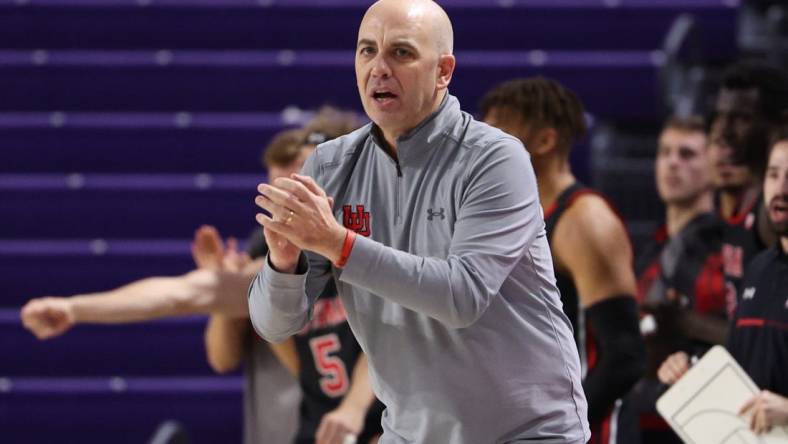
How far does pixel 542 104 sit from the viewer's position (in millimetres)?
3697

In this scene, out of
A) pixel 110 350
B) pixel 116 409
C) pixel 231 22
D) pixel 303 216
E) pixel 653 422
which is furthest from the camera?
pixel 231 22

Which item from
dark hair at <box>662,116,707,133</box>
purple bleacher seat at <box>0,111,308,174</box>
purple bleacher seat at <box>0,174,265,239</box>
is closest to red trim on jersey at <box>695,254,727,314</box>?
dark hair at <box>662,116,707,133</box>

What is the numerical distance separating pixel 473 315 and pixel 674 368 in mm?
1636

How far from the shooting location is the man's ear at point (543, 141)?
12.1 feet

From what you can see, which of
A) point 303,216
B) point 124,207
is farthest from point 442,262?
point 124,207

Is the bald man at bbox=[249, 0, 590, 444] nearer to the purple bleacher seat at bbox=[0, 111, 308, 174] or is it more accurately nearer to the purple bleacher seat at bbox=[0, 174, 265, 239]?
the purple bleacher seat at bbox=[0, 174, 265, 239]

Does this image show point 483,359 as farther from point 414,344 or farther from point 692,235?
point 692,235

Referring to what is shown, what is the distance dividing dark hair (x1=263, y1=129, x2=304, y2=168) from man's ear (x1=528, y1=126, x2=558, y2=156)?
845mm

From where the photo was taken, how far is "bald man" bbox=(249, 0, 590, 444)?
2375 mm

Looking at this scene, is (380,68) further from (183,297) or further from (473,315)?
(183,297)

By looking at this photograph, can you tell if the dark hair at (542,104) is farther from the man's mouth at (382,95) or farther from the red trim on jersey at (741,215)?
the man's mouth at (382,95)

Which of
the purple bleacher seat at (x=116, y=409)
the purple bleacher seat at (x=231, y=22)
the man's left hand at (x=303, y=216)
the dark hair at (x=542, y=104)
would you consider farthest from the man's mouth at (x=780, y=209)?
the purple bleacher seat at (x=231, y=22)

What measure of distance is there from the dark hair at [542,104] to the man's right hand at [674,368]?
0.64m

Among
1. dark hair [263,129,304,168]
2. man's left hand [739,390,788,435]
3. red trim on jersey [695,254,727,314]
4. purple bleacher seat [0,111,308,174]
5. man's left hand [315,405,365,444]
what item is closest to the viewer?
man's left hand [739,390,788,435]
